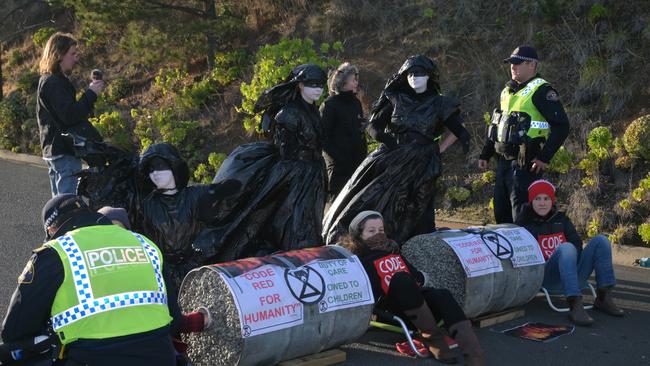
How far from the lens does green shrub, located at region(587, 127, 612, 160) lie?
975 cm

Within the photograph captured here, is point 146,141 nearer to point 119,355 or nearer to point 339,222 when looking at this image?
point 339,222

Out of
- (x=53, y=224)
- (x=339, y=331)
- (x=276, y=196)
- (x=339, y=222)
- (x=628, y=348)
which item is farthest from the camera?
(x=339, y=222)

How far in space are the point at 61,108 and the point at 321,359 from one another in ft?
11.7

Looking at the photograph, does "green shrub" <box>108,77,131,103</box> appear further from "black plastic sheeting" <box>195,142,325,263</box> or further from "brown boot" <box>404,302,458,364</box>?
"brown boot" <box>404,302,458,364</box>

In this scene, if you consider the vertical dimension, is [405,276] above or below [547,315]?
above

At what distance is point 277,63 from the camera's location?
1259cm

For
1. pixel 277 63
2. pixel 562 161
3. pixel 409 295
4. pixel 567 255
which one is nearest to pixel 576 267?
pixel 567 255

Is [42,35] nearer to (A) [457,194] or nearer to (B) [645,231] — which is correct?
(A) [457,194]

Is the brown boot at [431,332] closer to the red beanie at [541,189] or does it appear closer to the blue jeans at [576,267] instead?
the blue jeans at [576,267]

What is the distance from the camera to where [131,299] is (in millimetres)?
3861

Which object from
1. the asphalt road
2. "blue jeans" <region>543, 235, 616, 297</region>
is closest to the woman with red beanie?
"blue jeans" <region>543, 235, 616, 297</region>

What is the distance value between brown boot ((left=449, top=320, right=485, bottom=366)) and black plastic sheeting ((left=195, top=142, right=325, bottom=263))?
1.58 metres

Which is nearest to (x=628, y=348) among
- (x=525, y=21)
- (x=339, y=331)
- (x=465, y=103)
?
(x=339, y=331)

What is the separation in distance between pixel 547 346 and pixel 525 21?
7.17m
